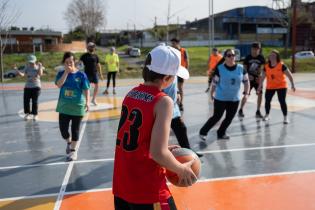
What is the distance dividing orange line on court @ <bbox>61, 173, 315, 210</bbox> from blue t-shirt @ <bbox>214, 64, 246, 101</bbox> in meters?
2.40

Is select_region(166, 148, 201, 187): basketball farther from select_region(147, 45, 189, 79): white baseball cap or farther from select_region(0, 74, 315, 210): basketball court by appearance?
select_region(0, 74, 315, 210): basketball court

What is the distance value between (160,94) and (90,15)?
209ft

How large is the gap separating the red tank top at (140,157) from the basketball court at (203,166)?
2.04 metres

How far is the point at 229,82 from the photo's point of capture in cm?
755

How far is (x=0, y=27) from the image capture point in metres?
25.7

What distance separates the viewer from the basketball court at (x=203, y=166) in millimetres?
4797

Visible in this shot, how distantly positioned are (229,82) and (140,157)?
5202 mm

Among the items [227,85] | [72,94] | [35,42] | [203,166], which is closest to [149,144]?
[203,166]

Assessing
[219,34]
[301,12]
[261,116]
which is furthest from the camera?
[219,34]


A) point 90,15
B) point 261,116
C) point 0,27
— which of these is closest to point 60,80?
point 261,116

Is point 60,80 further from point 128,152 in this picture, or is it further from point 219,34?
point 219,34

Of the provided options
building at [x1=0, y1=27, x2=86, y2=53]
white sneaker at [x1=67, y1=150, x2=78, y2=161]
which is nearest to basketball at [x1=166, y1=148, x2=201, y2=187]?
white sneaker at [x1=67, y1=150, x2=78, y2=161]

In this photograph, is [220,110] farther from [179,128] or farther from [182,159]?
[182,159]

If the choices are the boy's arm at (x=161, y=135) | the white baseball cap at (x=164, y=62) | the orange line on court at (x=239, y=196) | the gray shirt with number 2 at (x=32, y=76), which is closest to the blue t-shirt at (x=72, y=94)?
the orange line on court at (x=239, y=196)
